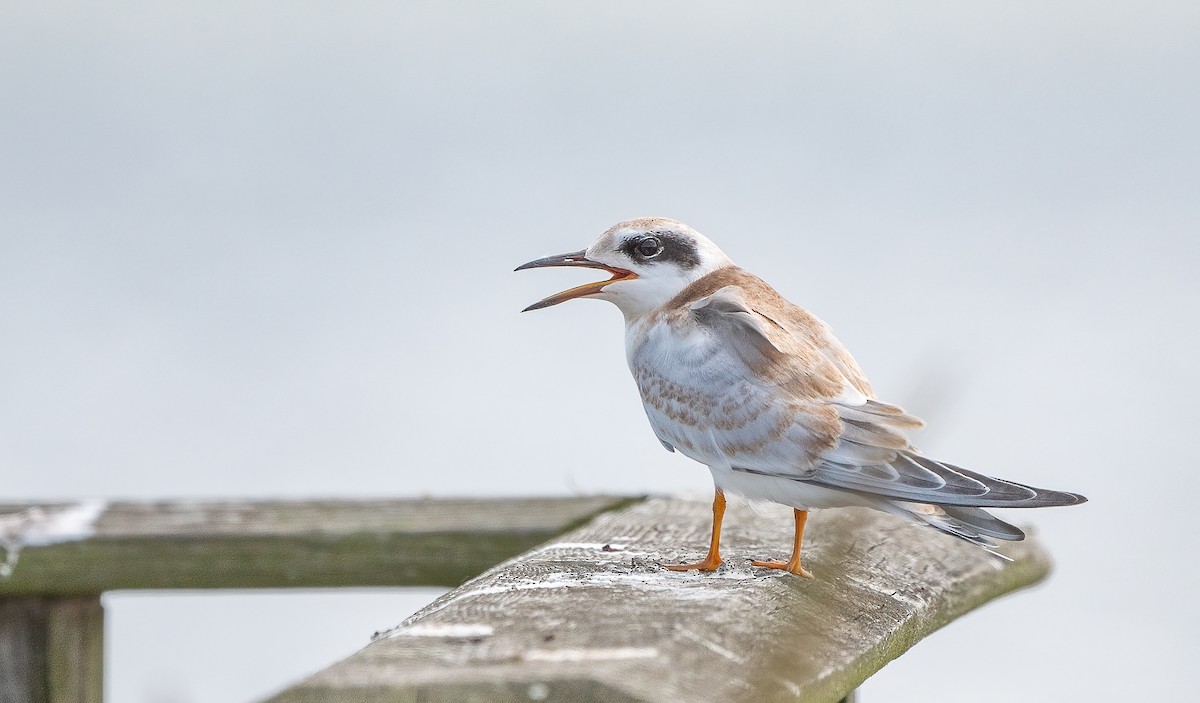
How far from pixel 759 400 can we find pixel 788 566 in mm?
510

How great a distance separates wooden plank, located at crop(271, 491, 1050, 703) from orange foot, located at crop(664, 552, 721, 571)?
34mm

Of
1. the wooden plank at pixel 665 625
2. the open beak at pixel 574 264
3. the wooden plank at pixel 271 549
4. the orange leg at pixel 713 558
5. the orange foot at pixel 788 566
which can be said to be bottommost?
the wooden plank at pixel 665 625

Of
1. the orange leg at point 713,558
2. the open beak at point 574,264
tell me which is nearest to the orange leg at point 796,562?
the orange leg at point 713,558

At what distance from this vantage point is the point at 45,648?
4.94 metres

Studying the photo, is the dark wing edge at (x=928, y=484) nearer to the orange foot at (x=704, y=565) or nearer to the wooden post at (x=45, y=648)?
the orange foot at (x=704, y=565)

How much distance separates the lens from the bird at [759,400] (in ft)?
11.3

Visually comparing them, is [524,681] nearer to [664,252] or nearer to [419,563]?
[664,252]

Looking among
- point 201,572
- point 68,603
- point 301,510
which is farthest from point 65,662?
point 301,510

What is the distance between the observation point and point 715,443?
12.6 ft

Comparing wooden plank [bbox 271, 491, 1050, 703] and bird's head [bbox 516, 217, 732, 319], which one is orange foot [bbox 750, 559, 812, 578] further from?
bird's head [bbox 516, 217, 732, 319]

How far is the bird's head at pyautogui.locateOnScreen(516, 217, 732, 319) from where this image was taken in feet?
14.1

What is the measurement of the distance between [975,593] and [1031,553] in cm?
81

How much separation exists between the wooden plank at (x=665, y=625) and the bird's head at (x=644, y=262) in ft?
2.41

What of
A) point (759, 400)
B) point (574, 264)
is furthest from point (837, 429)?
point (574, 264)
